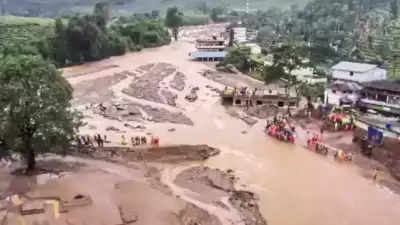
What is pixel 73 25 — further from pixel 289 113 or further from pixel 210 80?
pixel 289 113

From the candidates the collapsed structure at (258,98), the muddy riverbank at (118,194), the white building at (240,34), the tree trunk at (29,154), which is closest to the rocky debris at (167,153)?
the muddy riverbank at (118,194)

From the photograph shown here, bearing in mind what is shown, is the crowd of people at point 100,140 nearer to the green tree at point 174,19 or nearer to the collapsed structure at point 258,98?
the collapsed structure at point 258,98

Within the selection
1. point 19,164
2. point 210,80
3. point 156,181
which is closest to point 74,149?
point 19,164

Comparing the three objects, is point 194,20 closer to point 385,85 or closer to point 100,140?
→ point 385,85

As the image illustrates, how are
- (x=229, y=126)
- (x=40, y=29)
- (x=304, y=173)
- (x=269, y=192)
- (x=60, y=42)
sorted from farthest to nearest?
(x=40, y=29), (x=60, y=42), (x=229, y=126), (x=304, y=173), (x=269, y=192)

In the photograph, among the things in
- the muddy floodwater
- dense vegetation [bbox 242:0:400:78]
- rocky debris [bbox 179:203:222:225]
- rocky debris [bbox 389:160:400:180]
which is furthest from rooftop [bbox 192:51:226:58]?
rocky debris [bbox 179:203:222:225]

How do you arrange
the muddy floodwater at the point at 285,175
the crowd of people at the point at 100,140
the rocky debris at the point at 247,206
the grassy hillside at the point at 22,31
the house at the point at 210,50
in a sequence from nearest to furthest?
the rocky debris at the point at 247,206 < the muddy floodwater at the point at 285,175 < the crowd of people at the point at 100,140 < the grassy hillside at the point at 22,31 < the house at the point at 210,50
